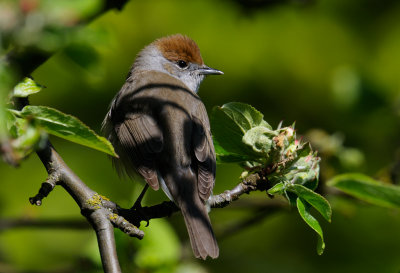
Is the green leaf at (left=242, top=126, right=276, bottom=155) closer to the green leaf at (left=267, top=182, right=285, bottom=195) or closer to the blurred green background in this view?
the green leaf at (left=267, top=182, right=285, bottom=195)

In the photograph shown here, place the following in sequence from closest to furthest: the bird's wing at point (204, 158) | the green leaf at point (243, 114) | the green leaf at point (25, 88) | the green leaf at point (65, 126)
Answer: the green leaf at point (65, 126)
the green leaf at point (25, 88)
the green leaf at point (243, 114)
the bird's wing at point (204, 158)

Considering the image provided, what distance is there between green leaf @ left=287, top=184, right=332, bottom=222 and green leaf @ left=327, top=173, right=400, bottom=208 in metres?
0.54

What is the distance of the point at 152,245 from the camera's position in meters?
3.55

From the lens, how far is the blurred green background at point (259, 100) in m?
5.22

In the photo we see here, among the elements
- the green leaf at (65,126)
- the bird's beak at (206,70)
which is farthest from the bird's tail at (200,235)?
the bird's beak at (206,70)

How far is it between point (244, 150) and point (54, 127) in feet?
3.47

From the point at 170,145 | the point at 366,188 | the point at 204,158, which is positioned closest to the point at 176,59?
the point at 170,145

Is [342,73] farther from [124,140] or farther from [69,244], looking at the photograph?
[69,244]

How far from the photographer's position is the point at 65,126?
6.57 ft

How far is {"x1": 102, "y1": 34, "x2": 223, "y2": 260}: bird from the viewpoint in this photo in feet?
10.9

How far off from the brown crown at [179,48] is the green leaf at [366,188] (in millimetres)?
3482

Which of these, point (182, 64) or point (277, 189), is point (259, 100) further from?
point (277, 189)

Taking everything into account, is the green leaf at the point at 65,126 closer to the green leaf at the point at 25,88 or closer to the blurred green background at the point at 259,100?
the green leaf at the point at 25,88

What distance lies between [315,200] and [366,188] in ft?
2.27
